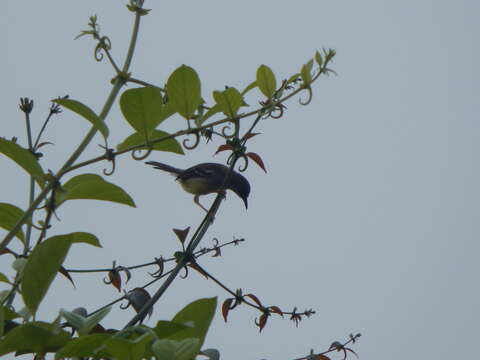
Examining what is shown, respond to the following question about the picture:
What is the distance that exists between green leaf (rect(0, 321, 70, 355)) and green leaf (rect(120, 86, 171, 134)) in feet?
1.91

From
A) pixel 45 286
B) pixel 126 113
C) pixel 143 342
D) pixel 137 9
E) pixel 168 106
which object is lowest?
pixel 143 342

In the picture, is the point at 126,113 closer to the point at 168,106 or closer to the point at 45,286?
the point at 168,106

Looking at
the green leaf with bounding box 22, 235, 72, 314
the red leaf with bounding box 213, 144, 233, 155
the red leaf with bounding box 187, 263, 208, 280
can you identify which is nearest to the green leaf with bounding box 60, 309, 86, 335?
the green leaf with bounding box 22, 235, 72, 314

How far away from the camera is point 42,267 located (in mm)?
1319

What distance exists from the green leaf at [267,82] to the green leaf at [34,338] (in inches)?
35.7

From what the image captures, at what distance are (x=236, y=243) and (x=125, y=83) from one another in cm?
88

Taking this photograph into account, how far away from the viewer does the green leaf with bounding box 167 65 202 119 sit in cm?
165

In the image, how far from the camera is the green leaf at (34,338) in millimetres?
1211

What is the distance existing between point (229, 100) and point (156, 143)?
0.78 feet

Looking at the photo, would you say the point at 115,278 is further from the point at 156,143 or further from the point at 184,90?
the point at 184,90

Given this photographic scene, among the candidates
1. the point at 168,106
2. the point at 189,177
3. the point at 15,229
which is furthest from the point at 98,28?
the point at 189,177

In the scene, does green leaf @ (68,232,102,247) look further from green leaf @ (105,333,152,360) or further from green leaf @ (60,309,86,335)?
green leaf @ (105,333,152,360)

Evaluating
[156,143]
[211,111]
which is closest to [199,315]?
[156,143]

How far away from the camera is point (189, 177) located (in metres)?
7.26
